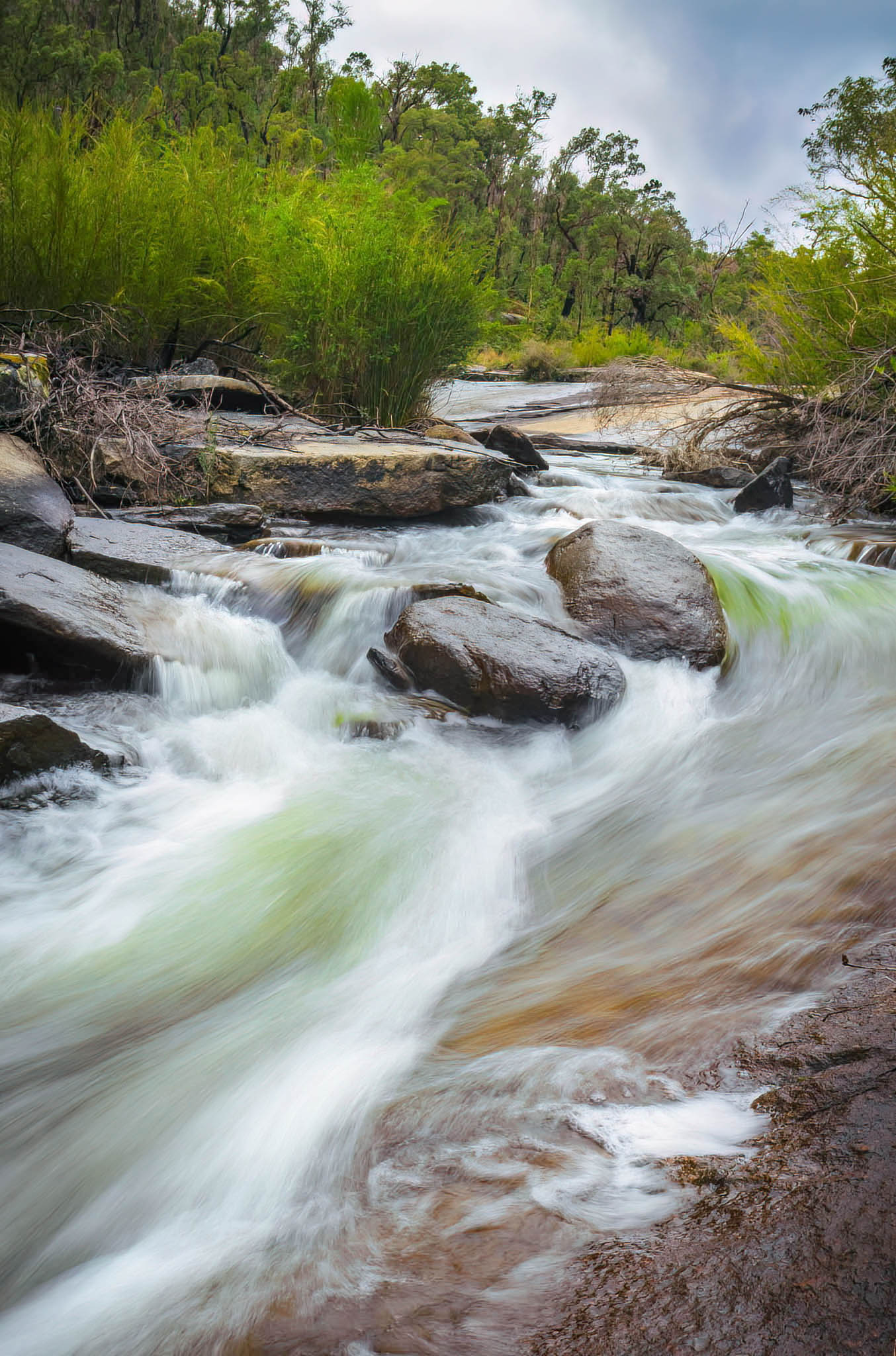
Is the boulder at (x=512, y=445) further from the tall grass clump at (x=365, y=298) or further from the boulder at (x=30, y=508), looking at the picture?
the boulder at (x=30, y=508)

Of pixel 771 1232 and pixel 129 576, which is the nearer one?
pixel 771 1232

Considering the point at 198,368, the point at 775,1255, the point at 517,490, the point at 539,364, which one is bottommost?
the point at 775,1255

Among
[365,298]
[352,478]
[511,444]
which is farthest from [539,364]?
[352,478]

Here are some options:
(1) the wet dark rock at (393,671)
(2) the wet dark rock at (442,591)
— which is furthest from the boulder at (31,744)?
(2) the wet dark rock at (442,591)

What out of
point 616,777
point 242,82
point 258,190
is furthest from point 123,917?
point 242,82

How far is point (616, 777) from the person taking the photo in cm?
351

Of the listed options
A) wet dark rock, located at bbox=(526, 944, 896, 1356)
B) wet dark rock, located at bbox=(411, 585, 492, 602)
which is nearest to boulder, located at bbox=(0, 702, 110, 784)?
wet dark rock, located at bbox=(411, 585, 492, 602)

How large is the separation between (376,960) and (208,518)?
11.7ft

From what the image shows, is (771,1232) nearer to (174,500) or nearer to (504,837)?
(504,837)

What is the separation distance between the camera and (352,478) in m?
5.67

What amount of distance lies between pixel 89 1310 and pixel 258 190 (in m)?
9.19

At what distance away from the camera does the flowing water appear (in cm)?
129

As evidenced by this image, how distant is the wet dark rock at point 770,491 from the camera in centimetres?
713

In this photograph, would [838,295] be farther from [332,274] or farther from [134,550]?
[134,550]
